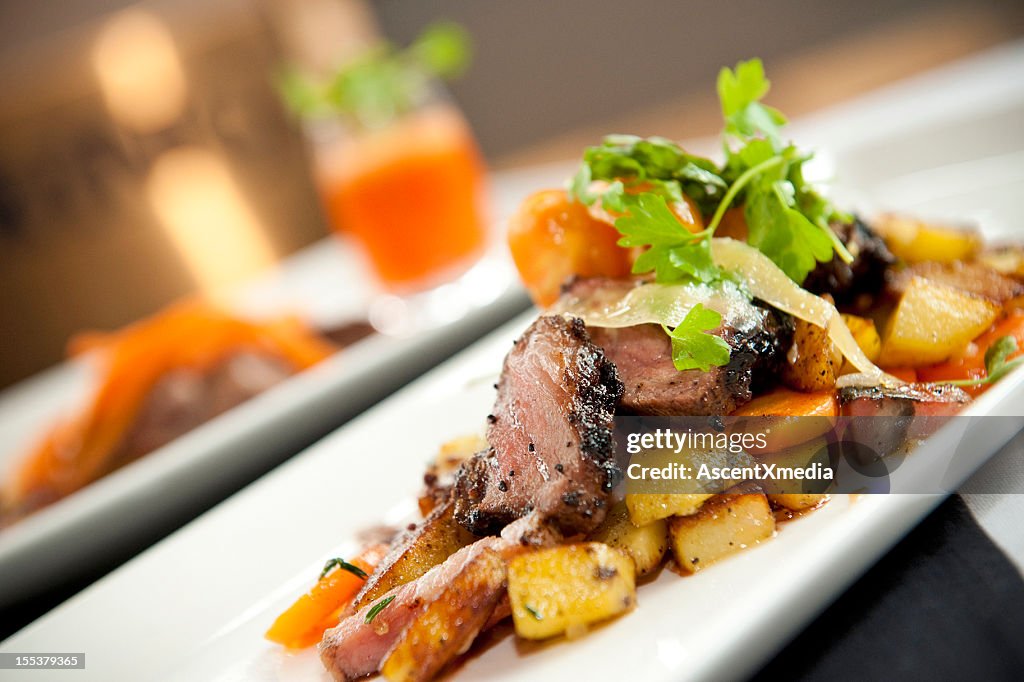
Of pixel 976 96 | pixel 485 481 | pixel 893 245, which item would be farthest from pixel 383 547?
pixel 976 96

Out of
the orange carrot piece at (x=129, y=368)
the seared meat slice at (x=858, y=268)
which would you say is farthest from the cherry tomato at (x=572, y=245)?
the orange carrot piece at (x=129, y=368)

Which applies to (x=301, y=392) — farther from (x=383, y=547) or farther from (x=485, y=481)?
(x=485, y=481)

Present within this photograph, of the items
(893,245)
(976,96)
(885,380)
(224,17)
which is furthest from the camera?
(224,17)

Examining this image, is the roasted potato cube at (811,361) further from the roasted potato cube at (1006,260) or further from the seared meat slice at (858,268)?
the roasted potato cube at (1006,260)

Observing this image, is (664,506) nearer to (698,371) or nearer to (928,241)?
(698,371)

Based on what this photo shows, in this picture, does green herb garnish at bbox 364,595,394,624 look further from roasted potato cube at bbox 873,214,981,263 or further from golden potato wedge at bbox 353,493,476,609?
roasted potato cube at bbox 873,214,981,263

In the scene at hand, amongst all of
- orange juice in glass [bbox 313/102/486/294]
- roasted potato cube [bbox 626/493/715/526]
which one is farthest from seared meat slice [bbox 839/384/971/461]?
orange juice in glass [bbox 313/102/486/294]

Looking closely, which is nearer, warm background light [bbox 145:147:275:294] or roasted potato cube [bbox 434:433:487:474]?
roasted potato cube [bbox 434:433:487:474]
